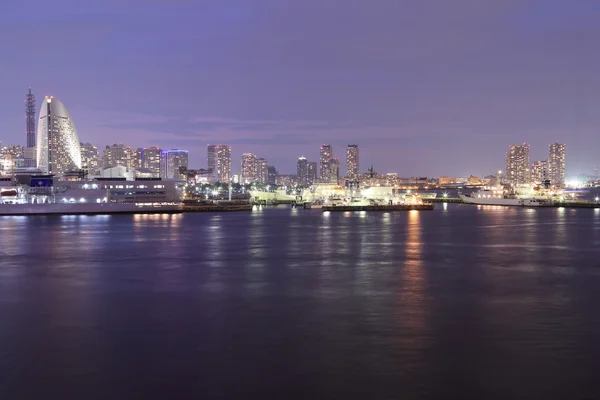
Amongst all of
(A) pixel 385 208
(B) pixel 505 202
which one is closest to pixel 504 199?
(B) pixel 505 202

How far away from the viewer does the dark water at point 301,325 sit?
9961 mm

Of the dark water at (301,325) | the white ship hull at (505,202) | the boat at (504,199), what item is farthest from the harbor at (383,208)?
the dark water at (301,325)

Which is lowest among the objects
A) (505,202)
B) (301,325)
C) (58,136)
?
(301,325)

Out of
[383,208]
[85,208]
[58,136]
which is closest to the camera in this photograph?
[85,208]

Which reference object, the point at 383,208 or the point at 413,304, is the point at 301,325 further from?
the point at 383,208

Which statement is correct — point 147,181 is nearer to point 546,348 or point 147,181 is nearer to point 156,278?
point 156,278

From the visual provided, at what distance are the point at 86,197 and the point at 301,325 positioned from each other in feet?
220

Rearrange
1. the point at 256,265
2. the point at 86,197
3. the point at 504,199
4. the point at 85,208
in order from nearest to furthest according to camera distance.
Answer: the point at 256,265 < the point at 85,208 < the point at 86,197 < the point at 504,199

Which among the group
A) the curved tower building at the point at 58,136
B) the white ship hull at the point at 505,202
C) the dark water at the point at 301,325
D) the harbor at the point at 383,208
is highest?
the curved tower building at the point at 58,136

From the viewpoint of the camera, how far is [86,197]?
7469cm

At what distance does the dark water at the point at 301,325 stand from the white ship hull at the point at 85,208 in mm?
46470

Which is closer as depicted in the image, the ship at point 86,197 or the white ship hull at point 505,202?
the ship at point 86,197

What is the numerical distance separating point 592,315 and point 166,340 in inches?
428

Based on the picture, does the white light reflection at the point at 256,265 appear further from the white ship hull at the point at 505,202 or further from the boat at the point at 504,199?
the boat at the point at 504,199
